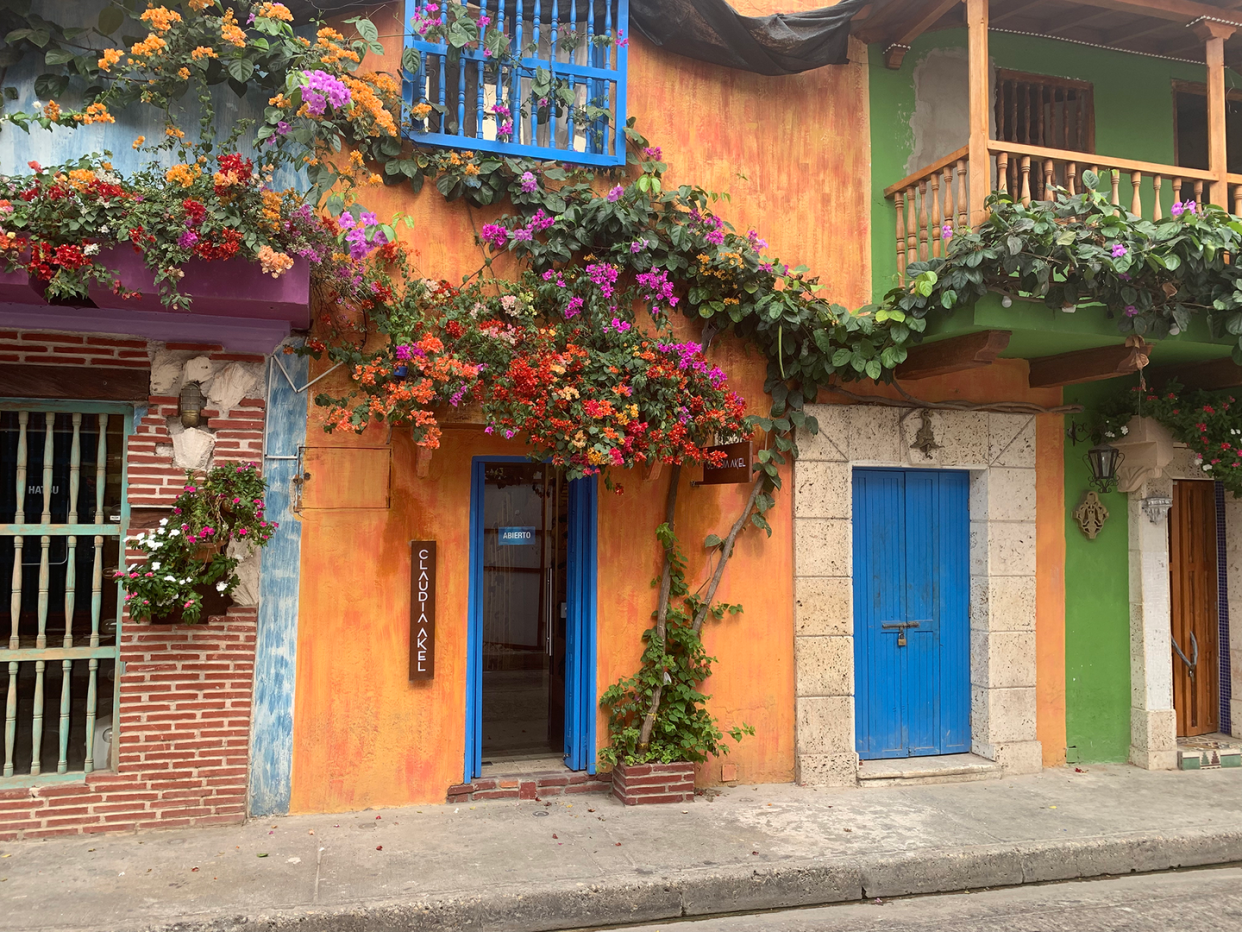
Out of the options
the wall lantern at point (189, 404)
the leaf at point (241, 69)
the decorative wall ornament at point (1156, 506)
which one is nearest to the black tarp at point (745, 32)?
the leaf at point (241, 69)

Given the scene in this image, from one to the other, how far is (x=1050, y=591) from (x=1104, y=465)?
1.13m

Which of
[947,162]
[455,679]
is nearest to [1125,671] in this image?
[947,162]

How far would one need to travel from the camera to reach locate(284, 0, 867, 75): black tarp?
22.0ft

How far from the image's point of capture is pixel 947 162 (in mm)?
6621

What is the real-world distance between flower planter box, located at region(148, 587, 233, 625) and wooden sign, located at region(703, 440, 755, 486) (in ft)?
10.6

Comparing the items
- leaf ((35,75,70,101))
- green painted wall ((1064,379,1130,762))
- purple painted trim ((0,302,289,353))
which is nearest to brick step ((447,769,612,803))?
purple painted trim ((0,302,289,353))

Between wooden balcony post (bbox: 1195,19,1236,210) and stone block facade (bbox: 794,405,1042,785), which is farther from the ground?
wooden balcony post (bbox: 1195,19,1236,210)

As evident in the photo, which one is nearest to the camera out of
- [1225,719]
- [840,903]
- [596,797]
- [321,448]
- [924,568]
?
[840,903]

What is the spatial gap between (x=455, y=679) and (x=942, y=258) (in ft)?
14.2

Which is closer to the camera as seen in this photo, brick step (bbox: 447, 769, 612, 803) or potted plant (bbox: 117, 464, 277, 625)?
potted plant (bbox: 117, 464, 277, 625)

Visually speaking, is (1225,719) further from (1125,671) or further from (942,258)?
(942,258)

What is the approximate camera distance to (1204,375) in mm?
7863

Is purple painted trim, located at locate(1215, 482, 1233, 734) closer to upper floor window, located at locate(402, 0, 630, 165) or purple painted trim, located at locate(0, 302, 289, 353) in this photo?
upper floor window, located at locate(402, 0, 630, 165)

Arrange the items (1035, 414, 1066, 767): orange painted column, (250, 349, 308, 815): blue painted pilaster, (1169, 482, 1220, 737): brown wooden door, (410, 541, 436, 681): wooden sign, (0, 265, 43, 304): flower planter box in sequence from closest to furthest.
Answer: (0, 265, 43, 304): flower planter box
(250, 349, 308, 815): blue painted pilaster
(410, 541, 436, 681): wooden sign
(1035, 414, 1066, 767): orange painted column
(1169, 482, 1220, 737): brown wooden door
